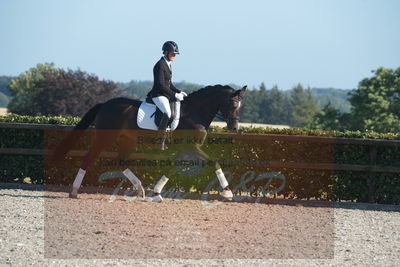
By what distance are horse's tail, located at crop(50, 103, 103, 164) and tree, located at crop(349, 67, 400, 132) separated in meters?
38.5

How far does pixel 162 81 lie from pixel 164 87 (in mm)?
128

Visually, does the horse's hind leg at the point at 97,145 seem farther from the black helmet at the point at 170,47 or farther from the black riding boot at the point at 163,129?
the black helmet at the point at 170,47

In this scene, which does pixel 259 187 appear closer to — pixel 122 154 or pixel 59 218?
pixel 122 154

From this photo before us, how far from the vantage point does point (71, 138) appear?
12844 mm

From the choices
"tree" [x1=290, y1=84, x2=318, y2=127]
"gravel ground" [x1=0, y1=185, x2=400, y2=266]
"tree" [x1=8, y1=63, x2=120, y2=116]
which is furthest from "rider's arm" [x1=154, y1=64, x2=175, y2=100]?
"tree" [x1=290, y1=84, x2=318, y2=127]

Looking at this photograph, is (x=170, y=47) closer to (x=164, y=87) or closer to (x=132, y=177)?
(x=164, y=87)

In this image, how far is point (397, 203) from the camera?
13.5 metres

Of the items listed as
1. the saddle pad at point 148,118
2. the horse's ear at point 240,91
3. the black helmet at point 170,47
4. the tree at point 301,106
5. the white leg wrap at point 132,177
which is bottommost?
the tree at point 301,106

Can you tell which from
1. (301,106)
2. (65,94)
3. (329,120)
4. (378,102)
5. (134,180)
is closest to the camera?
(134,180)

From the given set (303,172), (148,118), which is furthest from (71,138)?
(303,172)

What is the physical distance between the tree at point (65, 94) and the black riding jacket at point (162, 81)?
189 ft

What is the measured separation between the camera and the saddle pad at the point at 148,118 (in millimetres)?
12141

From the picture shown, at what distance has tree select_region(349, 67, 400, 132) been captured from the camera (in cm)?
4959

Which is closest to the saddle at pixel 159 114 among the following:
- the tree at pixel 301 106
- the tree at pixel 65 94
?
the tree at pixel 65 94
